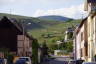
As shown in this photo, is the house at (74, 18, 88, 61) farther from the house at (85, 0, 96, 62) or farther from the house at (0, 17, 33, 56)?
the house at (0, 17, 33, 56)

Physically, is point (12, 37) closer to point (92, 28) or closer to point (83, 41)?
point (83, 41)

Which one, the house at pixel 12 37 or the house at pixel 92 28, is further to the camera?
the house at pixel 12 37

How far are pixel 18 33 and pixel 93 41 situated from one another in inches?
1101

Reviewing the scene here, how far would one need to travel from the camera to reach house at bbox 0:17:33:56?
320 ft

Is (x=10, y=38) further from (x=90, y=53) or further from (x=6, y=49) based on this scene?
(x=90, y=53)

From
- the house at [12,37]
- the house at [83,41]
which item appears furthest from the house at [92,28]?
the house at [12,37]

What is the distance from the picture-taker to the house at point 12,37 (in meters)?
97.6

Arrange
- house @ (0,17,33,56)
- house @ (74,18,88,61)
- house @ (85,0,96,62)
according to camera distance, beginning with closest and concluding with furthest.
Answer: house @ (85,0,96,62) < house @ (74,18,88,61) < house @ (0,17,33,56)

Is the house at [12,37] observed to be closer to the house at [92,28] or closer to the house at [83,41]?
the house at [83,41]

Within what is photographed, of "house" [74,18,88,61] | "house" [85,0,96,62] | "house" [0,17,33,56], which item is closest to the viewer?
"house" [85,0,96,62]

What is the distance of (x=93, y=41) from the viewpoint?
73562 millimetres

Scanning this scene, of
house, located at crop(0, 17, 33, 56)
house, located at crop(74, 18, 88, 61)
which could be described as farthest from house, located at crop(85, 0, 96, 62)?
house, located at crop(0, 17, 33, 56)

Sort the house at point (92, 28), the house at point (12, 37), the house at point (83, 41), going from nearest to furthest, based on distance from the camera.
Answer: the house at point (92, 28)
the house at point (83, 41)
the house at point (12, 37)

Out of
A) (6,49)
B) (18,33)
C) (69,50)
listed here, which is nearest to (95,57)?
(6,49)
